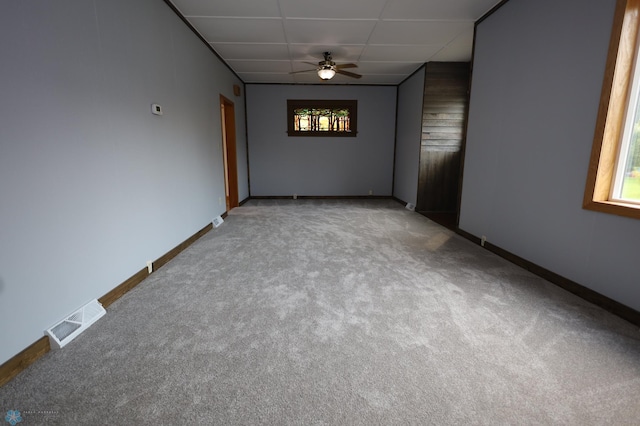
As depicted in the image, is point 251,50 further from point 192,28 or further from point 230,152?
point 230,152

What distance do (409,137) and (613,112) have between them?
421 cm

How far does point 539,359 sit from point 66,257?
9.16ft

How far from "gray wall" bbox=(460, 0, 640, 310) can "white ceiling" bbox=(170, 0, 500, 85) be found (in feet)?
1.98

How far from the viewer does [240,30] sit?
3.84 metres

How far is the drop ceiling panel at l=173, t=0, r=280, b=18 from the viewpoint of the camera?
10.3ft

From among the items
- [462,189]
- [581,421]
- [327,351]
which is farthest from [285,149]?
[581,421]

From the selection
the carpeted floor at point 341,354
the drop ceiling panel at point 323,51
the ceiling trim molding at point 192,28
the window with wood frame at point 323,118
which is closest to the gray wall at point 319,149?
the window with wood frame at point 323,118

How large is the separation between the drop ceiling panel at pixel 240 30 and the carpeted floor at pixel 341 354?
3.00m

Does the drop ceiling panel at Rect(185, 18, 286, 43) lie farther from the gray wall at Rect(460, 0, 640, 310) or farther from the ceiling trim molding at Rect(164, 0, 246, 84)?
the gray wall at Rect(460, 0, 640, 310)

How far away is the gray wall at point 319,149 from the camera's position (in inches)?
273

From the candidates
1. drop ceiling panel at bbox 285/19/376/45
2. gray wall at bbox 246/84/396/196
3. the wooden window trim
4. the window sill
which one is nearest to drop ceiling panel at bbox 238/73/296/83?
gray wall at bbox 246/84/396/196

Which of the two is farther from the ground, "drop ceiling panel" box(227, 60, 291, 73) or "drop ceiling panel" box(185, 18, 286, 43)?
"drop ceiling panel" box(227, 60, 291, 73)

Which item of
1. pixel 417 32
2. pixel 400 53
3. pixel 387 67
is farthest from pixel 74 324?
pixel 387 67

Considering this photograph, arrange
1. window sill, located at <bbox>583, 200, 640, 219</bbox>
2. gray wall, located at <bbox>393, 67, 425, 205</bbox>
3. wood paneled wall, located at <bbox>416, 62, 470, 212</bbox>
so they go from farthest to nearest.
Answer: gray wall, located at <bbox>393, 67, 425, 205</bbox>, wood paneled wall, located at <bbox>416, 62, 470, 212</bbox>, window sill, located at <bbox>583, 200, 640, 219</bbox>
